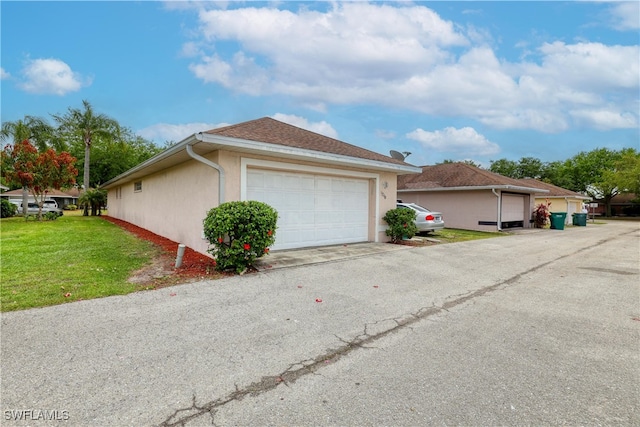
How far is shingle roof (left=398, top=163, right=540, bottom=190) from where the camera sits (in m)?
17.3

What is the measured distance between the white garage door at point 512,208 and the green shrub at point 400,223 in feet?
34.0

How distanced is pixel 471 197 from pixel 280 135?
528 inches

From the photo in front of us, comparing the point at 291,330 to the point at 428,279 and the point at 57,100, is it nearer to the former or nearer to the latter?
the point at 428,279

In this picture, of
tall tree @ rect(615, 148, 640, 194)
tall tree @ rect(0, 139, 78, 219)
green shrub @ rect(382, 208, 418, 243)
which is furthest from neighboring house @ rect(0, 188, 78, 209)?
tall tree @ rect(615, 148, 640, 194)

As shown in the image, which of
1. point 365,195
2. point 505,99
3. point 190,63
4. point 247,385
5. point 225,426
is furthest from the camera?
point 505,99

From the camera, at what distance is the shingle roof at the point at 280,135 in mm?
7285

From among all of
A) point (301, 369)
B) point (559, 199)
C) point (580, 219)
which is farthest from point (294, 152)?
point (559, 199)

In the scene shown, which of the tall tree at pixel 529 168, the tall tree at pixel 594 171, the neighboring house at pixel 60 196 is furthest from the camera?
the tall tree at pixel 529 168

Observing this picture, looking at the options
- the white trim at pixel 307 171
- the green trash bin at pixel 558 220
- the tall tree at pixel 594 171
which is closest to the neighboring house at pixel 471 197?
the green trash bin at pixel 558 220

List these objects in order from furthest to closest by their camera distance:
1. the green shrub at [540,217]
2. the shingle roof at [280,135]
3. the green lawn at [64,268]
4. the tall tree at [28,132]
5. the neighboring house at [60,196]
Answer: the neighboring house at [60,196] → the tall tree at [28,132] → the green shrub at [540,217] → the shingle roof at [280,135] → the green lawn at [64,268]

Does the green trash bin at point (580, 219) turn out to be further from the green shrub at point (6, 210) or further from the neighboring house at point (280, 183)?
the green shrub at point (6, 210)

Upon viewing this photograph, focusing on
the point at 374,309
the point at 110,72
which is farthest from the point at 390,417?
the point at 110,72

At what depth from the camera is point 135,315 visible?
3.83 meters

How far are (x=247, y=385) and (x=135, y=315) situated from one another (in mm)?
2195
